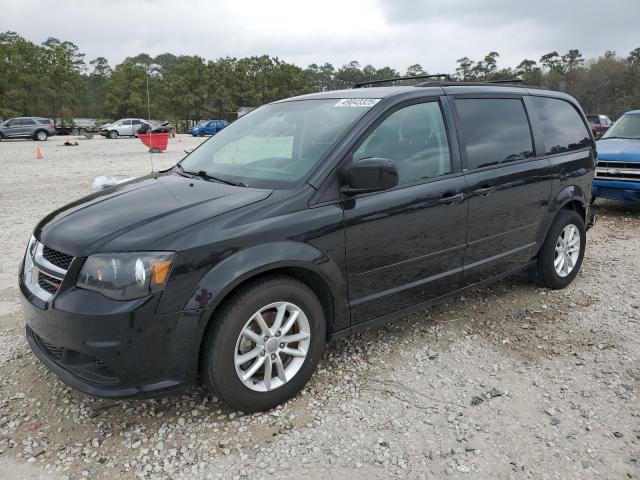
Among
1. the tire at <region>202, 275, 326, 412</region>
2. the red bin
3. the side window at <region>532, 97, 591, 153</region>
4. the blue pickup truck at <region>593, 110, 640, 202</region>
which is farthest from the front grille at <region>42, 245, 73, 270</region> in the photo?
the red bin

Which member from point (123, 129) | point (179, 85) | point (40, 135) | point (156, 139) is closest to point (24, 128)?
point (40, 135)

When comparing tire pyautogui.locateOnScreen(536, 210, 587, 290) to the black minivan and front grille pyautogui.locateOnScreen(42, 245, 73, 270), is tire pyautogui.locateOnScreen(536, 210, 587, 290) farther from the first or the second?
front grille pyautogui.locateOnScreen(42, 245, 73, 270)

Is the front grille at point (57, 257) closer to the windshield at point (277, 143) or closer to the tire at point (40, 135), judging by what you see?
the windshield at point (277, 143)

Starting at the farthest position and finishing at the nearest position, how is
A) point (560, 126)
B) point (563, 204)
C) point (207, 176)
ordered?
1. point (560, 126)
2. point (563, 204)
3. point (207, 176)

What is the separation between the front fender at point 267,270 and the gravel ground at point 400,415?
619 millimetres

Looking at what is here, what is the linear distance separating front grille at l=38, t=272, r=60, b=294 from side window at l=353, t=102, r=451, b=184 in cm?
184

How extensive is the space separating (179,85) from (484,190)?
6494 centimetres

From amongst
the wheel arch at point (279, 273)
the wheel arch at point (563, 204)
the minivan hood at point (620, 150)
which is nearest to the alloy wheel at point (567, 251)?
the wheel arch at point (563, 204)

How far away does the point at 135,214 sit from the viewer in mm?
2885

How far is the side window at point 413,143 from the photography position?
3398 mm

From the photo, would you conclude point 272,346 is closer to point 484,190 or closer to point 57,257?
point 57,257

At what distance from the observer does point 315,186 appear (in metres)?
3.07

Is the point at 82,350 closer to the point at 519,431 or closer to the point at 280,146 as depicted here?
the point at 280,146

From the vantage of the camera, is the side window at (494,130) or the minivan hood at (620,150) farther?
the minivan hood at (620,150)
